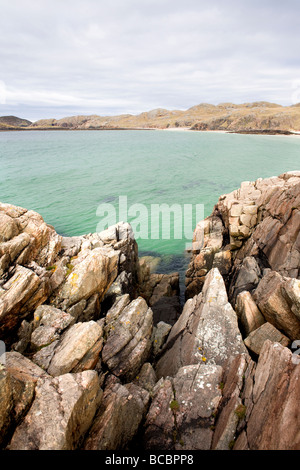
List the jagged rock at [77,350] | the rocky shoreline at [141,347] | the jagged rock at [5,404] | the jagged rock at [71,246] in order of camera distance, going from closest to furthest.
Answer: the jagged rock at [5,404] < the rocky shoreline at [141,347] < the jagged rock at [77,350] < the jagged rock at [71,246]

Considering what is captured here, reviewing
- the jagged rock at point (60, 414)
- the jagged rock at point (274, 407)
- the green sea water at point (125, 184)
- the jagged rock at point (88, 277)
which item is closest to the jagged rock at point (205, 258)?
the green sea water at point (125, 184)

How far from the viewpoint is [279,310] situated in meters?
11.5

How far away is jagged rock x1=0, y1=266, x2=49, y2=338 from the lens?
1143cm

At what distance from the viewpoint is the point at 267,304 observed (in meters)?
12.0

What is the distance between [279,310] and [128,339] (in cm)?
770

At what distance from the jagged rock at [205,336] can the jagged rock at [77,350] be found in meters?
3.92

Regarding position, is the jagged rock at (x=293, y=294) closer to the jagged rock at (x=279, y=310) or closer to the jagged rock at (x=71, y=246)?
the jagged rock at (x=279, y=310)

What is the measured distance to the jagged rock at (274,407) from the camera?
6.21m

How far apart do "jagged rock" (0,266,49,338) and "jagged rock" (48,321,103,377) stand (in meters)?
2.77

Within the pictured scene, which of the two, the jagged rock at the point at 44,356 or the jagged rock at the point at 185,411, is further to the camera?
the jagged rock at the point at 44,356

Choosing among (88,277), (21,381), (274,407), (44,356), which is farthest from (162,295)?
(274,407)

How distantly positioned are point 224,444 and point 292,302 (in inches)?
260

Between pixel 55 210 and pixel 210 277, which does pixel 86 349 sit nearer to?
pixel 210 277

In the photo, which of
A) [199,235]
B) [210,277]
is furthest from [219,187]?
[210,277]
